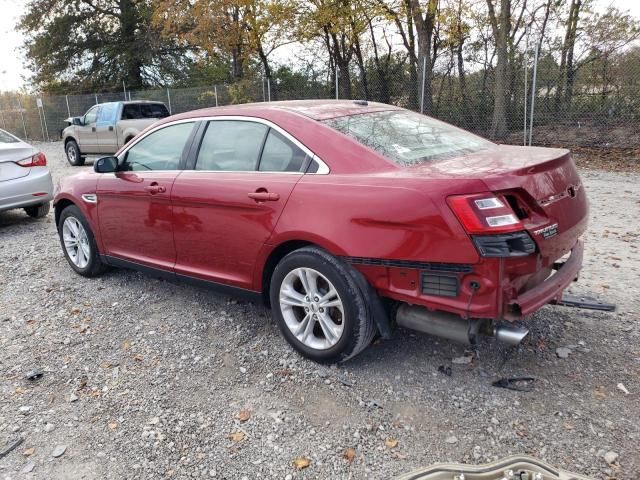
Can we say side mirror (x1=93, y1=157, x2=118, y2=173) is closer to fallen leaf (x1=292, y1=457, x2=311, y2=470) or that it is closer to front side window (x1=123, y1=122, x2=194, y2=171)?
front side window (x1=123, y1=122, x2=194, y2=171)

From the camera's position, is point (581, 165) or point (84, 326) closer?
point (84, 326)

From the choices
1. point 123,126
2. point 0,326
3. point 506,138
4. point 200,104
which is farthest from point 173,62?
point 0,326

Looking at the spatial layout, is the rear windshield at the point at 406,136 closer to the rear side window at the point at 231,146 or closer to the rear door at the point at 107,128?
the rear side window at the point at 231,146

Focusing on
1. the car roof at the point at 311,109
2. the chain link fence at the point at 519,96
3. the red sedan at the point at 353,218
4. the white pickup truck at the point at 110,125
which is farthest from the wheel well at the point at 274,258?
the white pickup truck at the point at 110,125

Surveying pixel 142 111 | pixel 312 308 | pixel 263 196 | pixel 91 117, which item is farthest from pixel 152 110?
pixel 312 308

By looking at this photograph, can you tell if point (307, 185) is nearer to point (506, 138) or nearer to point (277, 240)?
point (277, 240)

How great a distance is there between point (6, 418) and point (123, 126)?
12136 millimetres

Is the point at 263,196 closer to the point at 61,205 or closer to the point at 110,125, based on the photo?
the point at 61,205

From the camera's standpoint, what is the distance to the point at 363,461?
2561mm

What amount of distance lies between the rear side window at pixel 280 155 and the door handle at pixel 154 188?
971mm

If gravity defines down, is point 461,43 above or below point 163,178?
above

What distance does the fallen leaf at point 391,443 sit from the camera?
265 centimetres

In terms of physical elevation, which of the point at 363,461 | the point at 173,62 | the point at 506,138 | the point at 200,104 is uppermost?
the point at 173,62

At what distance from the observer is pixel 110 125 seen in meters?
14.2
